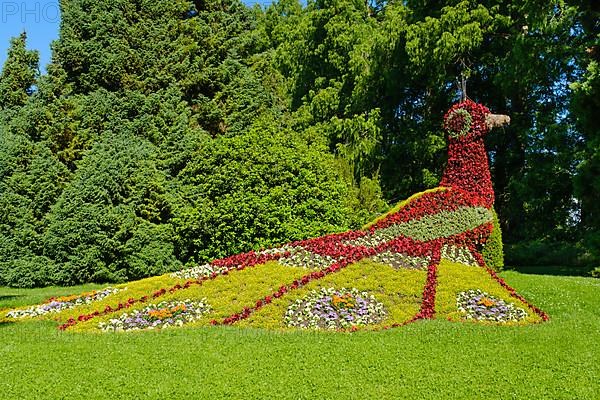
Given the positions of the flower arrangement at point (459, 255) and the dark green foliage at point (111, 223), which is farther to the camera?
the dark green foliage at point (111, 223)

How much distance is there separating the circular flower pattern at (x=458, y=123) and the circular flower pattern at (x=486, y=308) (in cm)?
538

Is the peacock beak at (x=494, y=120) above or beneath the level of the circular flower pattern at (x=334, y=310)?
above

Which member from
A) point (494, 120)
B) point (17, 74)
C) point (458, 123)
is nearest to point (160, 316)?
point (458, 123)

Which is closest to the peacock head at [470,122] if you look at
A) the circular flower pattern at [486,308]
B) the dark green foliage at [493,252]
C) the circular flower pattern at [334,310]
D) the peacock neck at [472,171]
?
the peacock neck at [472,171]

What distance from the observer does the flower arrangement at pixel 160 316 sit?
30.0ft

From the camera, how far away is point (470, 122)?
14383 millimetres

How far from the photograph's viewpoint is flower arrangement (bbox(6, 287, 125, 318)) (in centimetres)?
1068

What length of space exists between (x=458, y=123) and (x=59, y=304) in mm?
10028

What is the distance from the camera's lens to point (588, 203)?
16.8 meters

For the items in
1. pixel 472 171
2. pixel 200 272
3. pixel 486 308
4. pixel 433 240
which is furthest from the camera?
pixel 472 171

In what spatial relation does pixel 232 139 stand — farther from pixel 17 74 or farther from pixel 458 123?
pixel 17 74

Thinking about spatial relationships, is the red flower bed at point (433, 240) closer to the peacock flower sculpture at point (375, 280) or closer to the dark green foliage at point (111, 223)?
the peacock flower sculpture at point (375, 280)

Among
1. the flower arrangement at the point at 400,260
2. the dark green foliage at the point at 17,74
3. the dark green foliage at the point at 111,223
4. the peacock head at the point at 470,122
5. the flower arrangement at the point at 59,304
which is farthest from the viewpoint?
the dark green foliage at the point at 17,74

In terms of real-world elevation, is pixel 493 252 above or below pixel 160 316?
above
